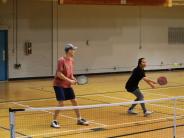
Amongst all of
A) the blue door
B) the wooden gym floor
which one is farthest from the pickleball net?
the blue door

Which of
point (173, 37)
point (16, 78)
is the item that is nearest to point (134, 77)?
point (16, 78)

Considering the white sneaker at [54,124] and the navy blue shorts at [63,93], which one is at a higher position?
the navy blue shorts at [63,93]

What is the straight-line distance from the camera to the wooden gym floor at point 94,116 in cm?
970

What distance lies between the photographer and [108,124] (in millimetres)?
10719

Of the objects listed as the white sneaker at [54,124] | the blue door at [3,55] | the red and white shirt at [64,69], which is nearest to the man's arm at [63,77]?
the red and white shirt at [64,69]

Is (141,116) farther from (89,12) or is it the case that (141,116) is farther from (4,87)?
(89,12)

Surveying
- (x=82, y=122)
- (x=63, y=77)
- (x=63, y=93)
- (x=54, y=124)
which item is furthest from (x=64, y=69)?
(x=82, y=122)

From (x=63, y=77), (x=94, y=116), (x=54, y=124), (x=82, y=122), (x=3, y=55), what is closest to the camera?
(x=63, y=77)

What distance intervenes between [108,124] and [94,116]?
1.15 m

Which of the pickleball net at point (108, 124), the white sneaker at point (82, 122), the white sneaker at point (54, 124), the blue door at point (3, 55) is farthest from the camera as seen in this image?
the blue door at point (3, 55)

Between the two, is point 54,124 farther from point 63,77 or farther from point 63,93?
point 63,77

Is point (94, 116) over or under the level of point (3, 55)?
under

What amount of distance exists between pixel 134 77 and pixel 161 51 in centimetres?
1612

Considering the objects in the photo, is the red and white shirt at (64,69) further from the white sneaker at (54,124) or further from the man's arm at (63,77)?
the white sneaker at (54,124)
